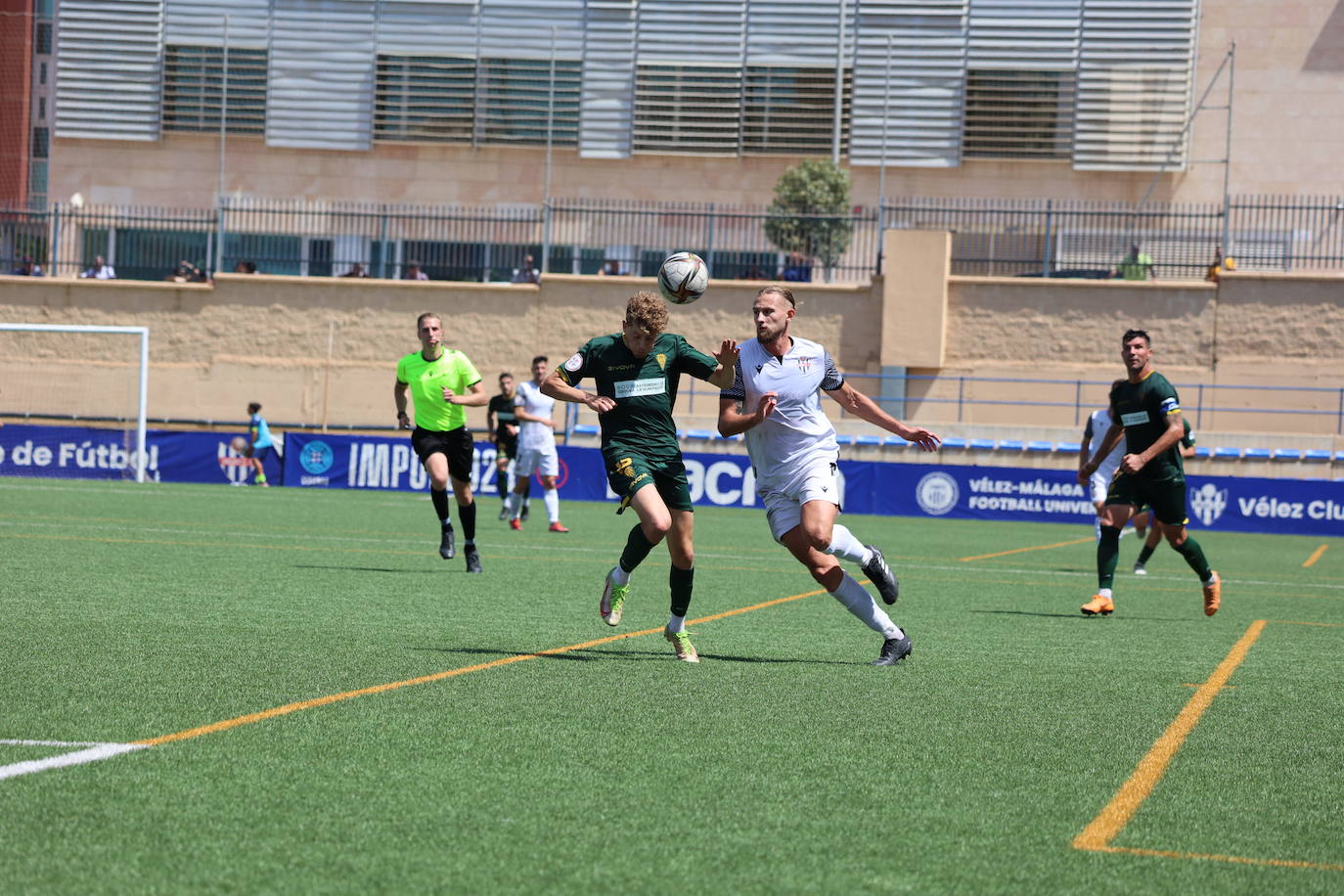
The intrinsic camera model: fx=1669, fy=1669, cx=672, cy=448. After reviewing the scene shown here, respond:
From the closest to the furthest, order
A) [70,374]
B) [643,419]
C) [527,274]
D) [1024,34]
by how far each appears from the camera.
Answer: [643,419] → [70,374] → [527,274] → [1024,34]

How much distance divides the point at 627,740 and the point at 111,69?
153ft

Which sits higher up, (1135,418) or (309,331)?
(309,331)

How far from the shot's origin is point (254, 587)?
39.6 ft

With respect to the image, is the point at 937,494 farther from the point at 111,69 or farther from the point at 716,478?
the point at 111,69

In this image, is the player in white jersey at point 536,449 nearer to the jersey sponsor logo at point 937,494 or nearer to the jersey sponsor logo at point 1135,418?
the jersey sponsor logo at point 1135,418

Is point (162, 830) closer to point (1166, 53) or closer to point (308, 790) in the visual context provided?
point (308, 790)

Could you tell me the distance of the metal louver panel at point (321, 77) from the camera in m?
47.8

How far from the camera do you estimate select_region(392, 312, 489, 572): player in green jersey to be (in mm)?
14453

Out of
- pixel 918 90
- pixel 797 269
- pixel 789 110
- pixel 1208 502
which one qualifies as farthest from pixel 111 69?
pixel 1208 502

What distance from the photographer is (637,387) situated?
9211 millimetres

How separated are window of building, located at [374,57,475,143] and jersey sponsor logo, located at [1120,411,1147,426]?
37.3 metres

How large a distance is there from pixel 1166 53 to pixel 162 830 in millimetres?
45216

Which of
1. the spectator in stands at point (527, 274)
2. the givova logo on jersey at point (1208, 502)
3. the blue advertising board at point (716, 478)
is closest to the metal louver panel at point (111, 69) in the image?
the spectator in stands at point (527, 274)

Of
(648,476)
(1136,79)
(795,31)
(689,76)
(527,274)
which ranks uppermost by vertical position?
(795,31)
